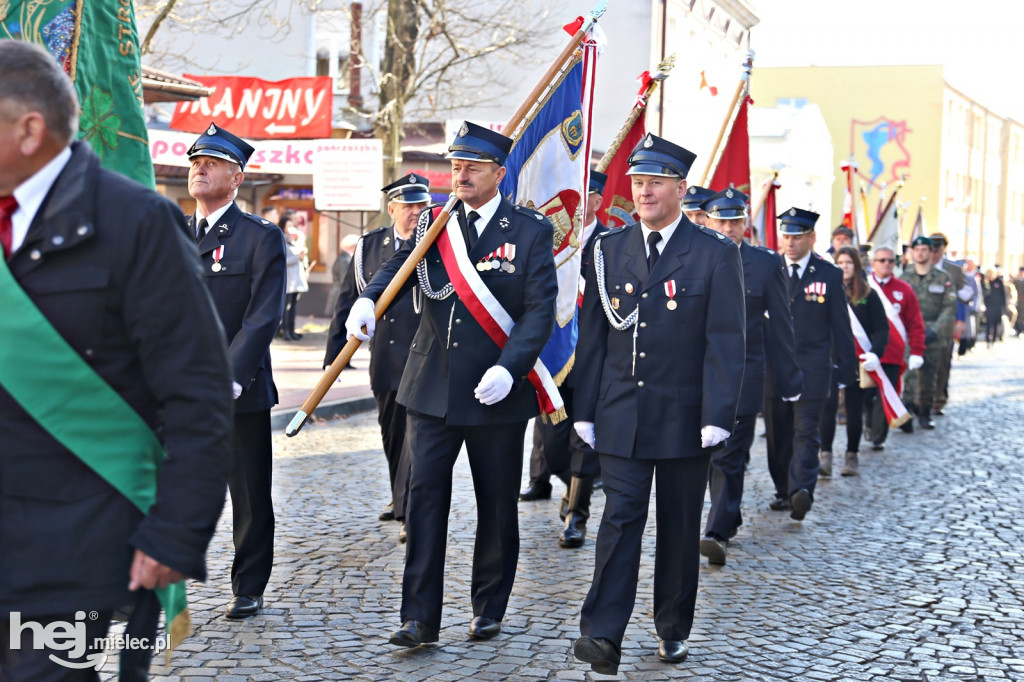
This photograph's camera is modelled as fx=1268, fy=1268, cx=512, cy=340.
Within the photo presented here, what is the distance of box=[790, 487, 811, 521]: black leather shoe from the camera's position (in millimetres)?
8352

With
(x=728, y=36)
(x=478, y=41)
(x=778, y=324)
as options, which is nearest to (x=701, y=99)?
(x=728, y=36)

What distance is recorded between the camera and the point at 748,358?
25.2 feet

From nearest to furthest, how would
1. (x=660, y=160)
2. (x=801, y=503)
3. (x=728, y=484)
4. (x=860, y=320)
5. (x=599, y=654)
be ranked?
(x=599, y=654) → (x=660, y=160) → (x=728, y=484) → (x=801, y=503) → (x=860, y=320)

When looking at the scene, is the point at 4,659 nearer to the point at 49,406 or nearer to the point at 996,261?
the point at 49,406

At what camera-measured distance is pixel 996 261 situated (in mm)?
72688

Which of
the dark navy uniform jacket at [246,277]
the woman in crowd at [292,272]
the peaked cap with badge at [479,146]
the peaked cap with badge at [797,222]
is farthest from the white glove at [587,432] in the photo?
the woman in crowd at [292,272]

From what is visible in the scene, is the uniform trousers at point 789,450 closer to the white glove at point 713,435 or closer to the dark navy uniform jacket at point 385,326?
the dark navy uniform jacket at point 385,326

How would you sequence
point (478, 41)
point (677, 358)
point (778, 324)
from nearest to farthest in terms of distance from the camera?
point (677, 358) → point (778, 324) → point (478, 41)

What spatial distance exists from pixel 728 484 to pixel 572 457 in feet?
3.64

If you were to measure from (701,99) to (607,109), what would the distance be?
487cm

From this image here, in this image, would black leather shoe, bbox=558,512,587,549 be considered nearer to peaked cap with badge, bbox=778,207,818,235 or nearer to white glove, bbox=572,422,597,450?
white glove, bbox=572,422,597,450

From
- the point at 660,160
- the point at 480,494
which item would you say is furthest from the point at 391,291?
the point at 660,160

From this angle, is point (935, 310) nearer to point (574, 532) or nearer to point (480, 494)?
point (574, 532)

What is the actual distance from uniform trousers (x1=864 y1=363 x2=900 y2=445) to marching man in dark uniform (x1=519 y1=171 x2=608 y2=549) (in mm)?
4616
